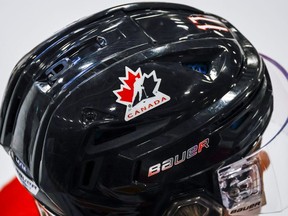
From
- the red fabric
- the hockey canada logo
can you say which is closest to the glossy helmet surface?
the hockey canada logo

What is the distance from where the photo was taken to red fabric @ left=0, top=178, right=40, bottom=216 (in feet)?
5.00

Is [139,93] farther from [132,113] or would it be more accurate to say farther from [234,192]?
[234,192]

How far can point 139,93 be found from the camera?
3.20ft

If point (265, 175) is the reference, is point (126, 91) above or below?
above

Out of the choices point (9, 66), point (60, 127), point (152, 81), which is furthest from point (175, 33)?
point (9, 66)

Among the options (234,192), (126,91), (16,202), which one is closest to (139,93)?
(126,91)

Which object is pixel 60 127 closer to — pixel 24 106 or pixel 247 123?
pixel 24 106

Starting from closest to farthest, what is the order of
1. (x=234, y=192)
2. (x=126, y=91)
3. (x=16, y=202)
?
1. (x=126, y=91)
2. (x=234, y=192)
3. (x=16, y=202)

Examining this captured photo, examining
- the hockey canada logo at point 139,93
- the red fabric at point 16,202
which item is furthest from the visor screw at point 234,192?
the red fabric at point 16,202

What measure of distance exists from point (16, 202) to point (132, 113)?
706mm

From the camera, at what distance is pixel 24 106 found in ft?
3.42

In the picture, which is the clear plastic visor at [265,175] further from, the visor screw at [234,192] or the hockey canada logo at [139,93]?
the hockey canada logo at [139,93]

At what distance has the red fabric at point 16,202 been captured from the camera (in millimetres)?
1523

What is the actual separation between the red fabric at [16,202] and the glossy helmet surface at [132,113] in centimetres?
48
